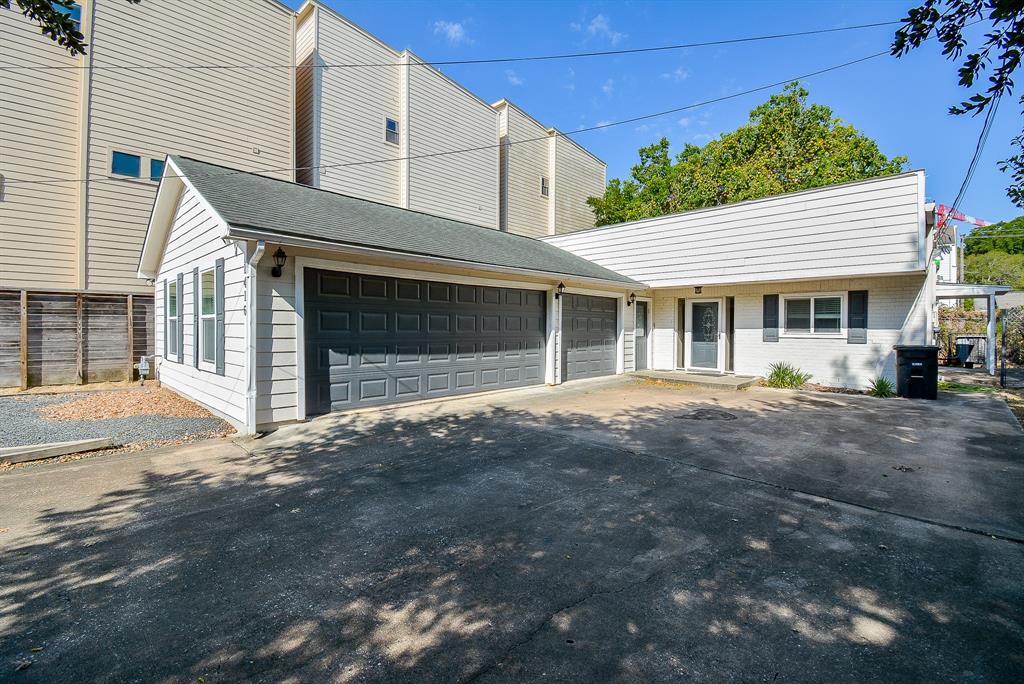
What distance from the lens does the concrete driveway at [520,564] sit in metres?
2.18

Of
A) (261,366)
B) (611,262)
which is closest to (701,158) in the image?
(611,262)

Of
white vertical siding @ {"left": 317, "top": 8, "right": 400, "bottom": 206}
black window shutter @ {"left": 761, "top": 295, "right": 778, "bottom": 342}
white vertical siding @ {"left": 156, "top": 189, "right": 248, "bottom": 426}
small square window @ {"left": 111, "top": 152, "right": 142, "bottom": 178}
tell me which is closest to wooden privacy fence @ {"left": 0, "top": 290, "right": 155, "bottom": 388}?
white vertical siding @ {"left": 156, "top": 189, "right": 248, "bottom": 426}

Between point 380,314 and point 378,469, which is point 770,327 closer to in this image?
point 380,314

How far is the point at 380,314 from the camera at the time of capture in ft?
26.3

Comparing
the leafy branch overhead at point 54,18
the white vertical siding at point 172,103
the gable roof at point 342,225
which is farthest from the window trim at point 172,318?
the leafy branch overhead at point 54,18

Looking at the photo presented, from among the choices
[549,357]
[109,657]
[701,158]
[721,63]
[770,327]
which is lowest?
[109,657]

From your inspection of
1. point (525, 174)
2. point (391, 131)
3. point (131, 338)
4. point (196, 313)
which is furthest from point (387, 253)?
point (525, 174)

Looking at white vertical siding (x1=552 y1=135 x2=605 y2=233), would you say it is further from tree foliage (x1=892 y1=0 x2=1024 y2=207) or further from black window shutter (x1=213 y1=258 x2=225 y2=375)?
tree foliage (x1=892 y1=0 x2=1024 y2=207)

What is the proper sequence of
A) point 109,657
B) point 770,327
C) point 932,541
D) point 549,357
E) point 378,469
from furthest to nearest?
point 770,327 < point 549,357 < point 378,469 < point 932,541 < point 109,657

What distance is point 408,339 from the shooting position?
8438 mm

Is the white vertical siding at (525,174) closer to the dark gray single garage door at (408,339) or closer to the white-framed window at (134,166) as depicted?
the dark gray single garage door at (408,339)

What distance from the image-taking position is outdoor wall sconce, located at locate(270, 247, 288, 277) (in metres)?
6.61

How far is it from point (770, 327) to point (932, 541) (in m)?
9.68

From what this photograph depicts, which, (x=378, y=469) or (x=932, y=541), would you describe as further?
(x=378, y=469)
